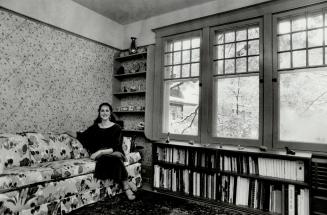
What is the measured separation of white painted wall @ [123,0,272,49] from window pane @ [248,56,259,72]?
817 millimetres

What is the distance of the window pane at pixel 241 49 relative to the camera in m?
3.65

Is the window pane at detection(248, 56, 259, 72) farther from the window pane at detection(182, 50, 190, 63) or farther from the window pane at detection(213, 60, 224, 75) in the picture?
the window pane at detection(182, 50, 190, 63)

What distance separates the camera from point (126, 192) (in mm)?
3268

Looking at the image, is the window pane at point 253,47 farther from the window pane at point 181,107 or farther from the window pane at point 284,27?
the window pane at point 181,107

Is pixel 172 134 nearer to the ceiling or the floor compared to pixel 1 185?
nearer to the ceiling

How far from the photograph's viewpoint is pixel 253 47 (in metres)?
3.57

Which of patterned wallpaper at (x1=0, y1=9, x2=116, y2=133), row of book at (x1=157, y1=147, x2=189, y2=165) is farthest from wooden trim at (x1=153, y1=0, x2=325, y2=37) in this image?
row of book at (x1=157, y1=147, x2=189, y2=165)

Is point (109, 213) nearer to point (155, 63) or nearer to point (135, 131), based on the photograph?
point (135, 131)

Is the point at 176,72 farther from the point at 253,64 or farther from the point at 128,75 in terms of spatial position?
the point at 253,64

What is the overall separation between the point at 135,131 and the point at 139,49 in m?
1.62

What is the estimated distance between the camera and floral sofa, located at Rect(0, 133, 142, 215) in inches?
92.0

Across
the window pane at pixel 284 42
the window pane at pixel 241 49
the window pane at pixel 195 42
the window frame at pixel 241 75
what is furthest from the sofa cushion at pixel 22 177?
the window pane at pixel 284 42

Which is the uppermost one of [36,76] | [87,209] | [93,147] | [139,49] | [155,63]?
[139,49]

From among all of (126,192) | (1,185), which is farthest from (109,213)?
(1,185)
